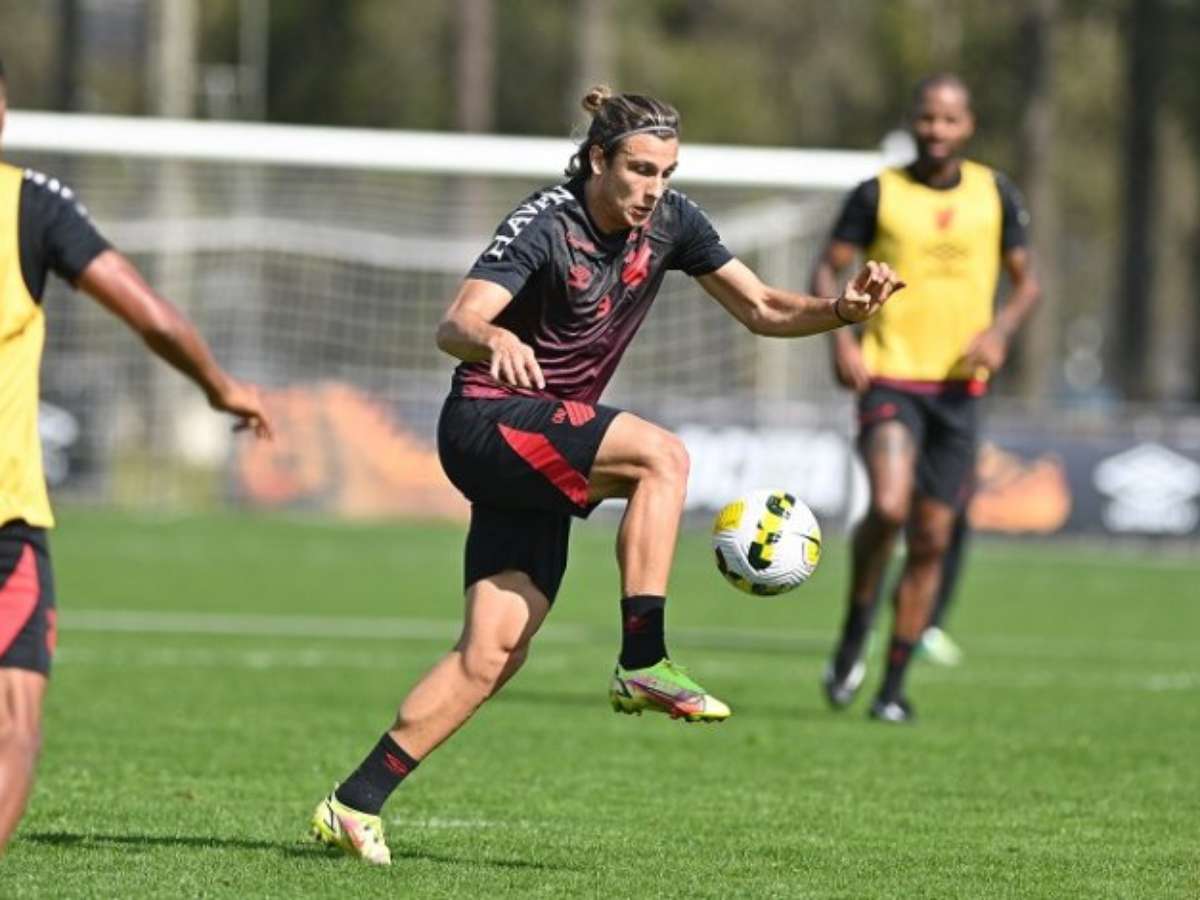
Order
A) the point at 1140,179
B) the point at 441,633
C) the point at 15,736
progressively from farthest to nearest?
1. the point at 1140,179
2. the point at 441,633
3. the point at 15,736

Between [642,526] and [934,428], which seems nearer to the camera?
[642,526]

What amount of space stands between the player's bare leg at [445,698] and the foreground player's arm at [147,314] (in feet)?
4.54

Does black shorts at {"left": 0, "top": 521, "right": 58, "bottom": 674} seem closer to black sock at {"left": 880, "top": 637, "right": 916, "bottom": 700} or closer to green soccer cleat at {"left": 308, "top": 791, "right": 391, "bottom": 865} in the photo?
green soccer cleat at {"left": 308, "top": 791, "right": 391, "bottom": 865}

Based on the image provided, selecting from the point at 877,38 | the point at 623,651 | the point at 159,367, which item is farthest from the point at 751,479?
the point at 877,38

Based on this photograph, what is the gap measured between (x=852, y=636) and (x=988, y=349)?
4.73 feet

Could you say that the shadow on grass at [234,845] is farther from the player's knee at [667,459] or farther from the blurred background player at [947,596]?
the blurred background player at [947,596]

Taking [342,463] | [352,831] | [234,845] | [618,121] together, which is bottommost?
[342,463]

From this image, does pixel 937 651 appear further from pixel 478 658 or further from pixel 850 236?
pixel 478 658

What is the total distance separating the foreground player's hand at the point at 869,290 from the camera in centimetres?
710

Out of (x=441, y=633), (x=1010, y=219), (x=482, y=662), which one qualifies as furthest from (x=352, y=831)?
(x=441, y=633)

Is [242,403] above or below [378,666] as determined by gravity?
above

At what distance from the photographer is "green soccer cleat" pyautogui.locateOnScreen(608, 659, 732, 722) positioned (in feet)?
22.0

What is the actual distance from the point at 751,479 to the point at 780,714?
13404 mm

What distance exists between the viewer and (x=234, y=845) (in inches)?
285
